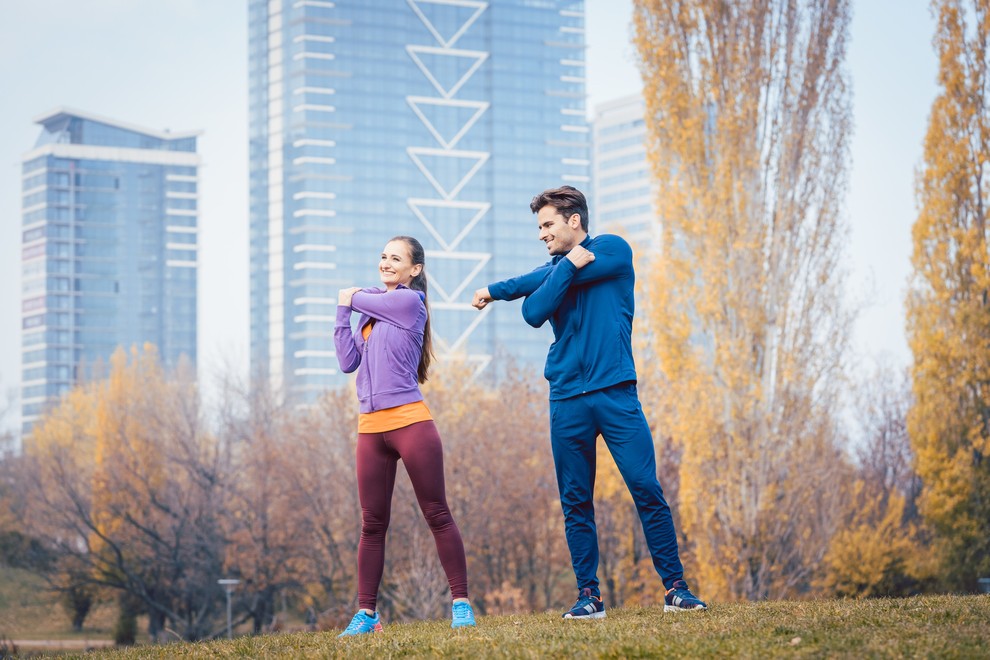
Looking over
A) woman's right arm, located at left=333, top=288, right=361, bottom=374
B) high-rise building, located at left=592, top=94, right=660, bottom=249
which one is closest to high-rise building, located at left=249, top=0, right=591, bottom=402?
high-rise building, located at left=592, top=94, right=660, bottom=249

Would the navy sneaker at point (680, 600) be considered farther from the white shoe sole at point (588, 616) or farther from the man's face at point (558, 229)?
the man's face at point (558, 229)

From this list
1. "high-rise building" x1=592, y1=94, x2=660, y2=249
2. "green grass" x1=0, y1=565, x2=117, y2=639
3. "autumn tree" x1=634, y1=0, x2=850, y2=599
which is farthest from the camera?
"high-rise building" x1=592, y1=94, x2=660, y2=249

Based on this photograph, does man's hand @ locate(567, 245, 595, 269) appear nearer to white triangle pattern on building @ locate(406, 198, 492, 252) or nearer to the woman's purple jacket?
the woman's purple jacket

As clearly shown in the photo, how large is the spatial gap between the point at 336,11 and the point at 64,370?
51.2 m

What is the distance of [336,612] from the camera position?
26141 mm

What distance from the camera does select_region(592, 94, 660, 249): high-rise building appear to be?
443 feet

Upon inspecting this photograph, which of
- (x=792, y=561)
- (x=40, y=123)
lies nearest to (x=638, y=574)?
(x=792, y=561)

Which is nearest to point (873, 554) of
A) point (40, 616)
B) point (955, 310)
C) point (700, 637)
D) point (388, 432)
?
point (955, 310)

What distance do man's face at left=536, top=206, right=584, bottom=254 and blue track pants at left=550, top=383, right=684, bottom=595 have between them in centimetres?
77

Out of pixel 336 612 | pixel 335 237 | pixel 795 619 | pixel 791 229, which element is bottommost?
pixel 336 612

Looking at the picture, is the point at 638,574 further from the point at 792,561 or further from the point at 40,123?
the point at 40,123

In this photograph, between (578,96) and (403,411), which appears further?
(578,96)

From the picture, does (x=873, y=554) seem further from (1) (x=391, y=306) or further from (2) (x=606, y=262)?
(1) (x=391, y=306)

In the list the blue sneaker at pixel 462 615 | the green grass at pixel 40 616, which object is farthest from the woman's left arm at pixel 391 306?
the green grass at pixel 40 616
